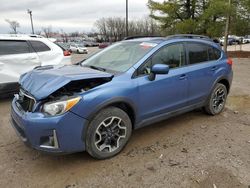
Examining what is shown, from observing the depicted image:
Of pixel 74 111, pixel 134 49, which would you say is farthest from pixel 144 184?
pixel 134 49

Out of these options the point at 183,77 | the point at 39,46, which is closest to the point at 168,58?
the point at 183,77

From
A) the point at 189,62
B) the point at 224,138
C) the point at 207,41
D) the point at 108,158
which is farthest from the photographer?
the point at 207,41

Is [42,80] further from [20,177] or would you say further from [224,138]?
[224,138]

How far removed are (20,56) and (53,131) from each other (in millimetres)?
4044

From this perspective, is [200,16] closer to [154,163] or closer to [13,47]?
[13,47]

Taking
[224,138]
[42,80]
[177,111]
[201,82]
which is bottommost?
[224,138]

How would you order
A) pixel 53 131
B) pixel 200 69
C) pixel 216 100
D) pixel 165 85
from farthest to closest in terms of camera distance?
pixel 216 100 < pixel 200 69 < pixel 165 85 < pixel 53 131

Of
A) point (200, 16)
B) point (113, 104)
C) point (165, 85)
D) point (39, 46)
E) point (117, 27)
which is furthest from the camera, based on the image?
point (117, 27)

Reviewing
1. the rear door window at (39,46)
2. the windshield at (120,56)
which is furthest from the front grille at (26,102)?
the rear door window at (39,46)

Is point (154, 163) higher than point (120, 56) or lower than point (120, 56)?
lower

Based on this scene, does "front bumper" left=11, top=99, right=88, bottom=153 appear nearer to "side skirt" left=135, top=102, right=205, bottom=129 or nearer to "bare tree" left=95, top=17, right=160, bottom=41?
"side skirt" left=135, top=102, right=205, bottom=129

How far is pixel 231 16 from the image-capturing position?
768 inches

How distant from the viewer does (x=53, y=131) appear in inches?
119

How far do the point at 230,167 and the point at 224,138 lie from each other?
0.94 m
